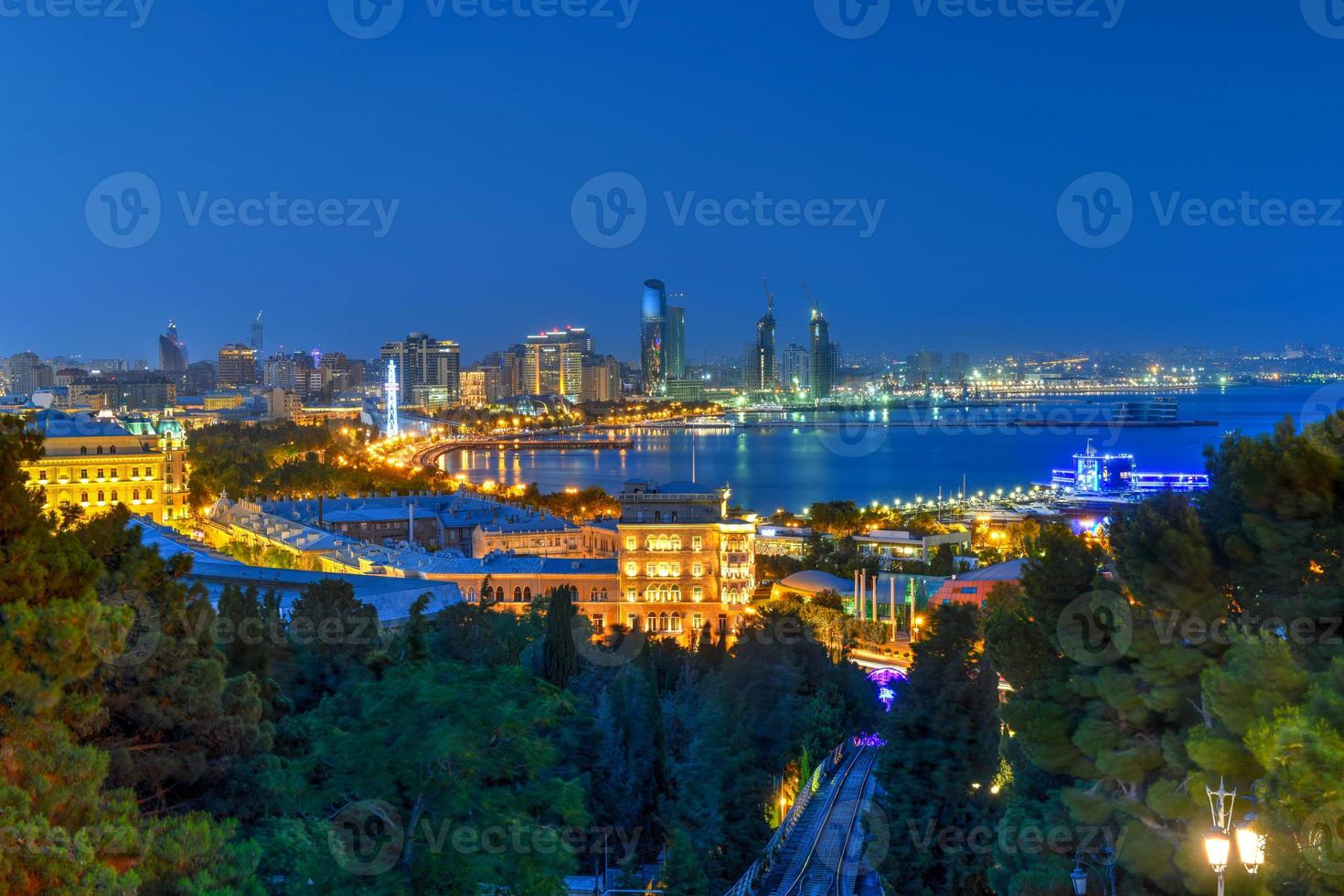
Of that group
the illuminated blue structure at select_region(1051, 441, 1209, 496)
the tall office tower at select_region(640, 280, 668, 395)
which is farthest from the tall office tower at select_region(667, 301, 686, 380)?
the illuminated blue structure at select_region(1051, 441, 1209, 496)

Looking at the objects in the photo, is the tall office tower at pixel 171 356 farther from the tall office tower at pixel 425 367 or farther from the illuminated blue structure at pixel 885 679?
the illuminated blue structure at pixel 885 679

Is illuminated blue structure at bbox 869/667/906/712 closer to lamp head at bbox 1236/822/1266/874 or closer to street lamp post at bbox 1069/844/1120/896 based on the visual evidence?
street lamp post at bbox 1069/844/1120/896

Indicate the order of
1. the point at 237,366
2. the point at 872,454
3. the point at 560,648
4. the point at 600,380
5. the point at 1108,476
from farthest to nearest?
1. the point at 600,380
2. the point at 237,366
3. the point at 872,454
4. the point at 1108,476
5. the point at 560,648

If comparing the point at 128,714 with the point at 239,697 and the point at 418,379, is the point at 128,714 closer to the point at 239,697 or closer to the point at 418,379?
the point at 239,697

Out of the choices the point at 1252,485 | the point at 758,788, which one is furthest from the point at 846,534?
the point at 1252,485

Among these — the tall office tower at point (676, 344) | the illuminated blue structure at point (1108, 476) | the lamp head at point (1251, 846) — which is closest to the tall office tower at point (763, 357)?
the tall office tower at point (676, 344)

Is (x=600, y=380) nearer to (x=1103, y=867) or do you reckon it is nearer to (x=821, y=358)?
(x=821, y=358)

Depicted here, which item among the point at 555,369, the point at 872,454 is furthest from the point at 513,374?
the point at 872,454
